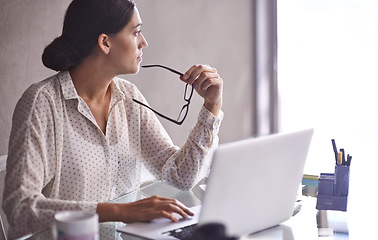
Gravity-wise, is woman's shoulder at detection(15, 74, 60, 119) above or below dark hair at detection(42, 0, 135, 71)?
below

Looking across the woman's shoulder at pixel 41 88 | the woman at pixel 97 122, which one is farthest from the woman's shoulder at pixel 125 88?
the woman's shoulder at pixel 41 88

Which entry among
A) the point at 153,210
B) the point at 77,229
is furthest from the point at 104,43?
the point at 77,229

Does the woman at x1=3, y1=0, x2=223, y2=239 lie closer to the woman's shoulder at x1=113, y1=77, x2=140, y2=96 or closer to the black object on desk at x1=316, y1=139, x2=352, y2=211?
the woman's shoulder at x1=113, y1=77, x2=140, y2=96

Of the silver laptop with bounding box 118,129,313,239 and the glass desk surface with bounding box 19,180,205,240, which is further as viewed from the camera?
the glass desk surface with bounding box 19,180,205,240

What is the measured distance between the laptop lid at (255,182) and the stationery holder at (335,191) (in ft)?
0.61

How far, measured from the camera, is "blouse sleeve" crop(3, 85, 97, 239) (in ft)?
4.56

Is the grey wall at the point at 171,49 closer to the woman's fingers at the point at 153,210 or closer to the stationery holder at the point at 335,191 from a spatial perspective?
the woman's fingers at the point at 153,210

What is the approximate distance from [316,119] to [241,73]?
640 mm

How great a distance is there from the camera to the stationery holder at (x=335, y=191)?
4.82 feet

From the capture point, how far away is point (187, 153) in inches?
69.3

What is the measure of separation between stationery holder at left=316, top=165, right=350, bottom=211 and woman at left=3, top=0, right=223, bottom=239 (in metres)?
0.42

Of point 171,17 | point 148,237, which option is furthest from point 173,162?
point 171,17

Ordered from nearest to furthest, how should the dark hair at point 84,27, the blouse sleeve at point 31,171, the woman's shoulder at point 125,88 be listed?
the blouse sleeve at point 31,171 < the dark hair at point 84,27 < the woman's shoulder at point 125,88

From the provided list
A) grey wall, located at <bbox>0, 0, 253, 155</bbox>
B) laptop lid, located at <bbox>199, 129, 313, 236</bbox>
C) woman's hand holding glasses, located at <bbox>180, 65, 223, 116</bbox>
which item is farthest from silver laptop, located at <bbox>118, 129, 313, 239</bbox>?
grey wall, located at <bbox>0, 0, 253, 155</bbox>
